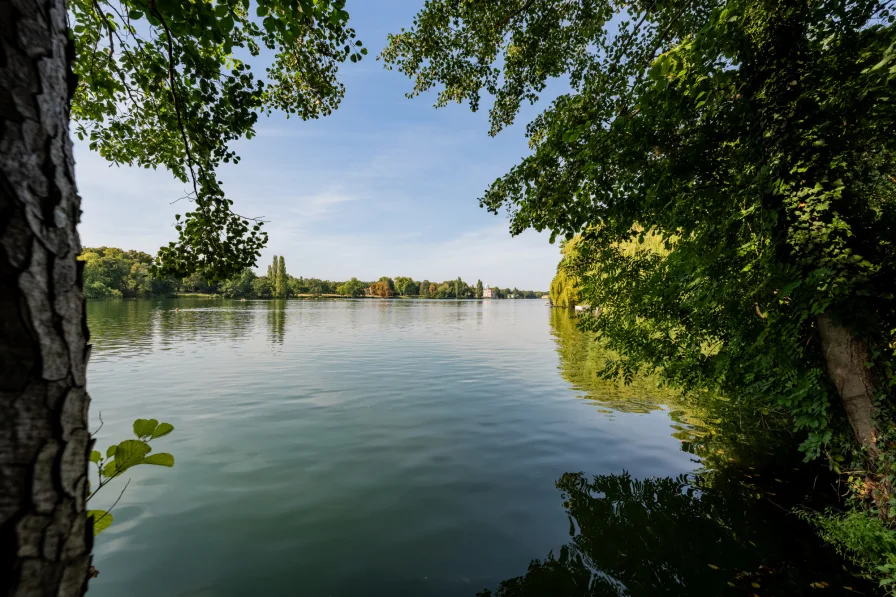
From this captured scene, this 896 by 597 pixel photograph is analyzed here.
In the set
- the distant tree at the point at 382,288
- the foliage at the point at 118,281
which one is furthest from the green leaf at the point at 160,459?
the distant tree at the point at 382,288

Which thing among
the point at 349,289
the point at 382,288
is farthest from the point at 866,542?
the point at 382,288

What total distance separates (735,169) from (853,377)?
314 cm

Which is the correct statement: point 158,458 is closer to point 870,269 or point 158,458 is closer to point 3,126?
point 3,126

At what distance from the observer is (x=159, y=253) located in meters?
3.83

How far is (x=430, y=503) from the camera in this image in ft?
21.1

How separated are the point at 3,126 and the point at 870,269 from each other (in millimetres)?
6924

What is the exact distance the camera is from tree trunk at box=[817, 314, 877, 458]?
15.1ft

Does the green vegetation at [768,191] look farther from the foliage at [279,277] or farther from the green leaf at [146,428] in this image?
the foliage at [279,277]

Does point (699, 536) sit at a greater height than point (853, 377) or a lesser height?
lesser

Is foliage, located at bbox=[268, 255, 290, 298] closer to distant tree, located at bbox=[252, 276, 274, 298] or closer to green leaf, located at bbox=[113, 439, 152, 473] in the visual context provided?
distant tree, located at bbox=[252, 276, 274, 298]

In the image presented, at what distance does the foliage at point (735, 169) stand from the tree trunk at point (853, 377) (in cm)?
15

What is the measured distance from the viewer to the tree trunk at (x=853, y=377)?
4602mm

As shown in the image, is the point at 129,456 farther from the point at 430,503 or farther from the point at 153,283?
the point at 153,283

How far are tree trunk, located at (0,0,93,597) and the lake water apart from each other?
4664 millimetres
